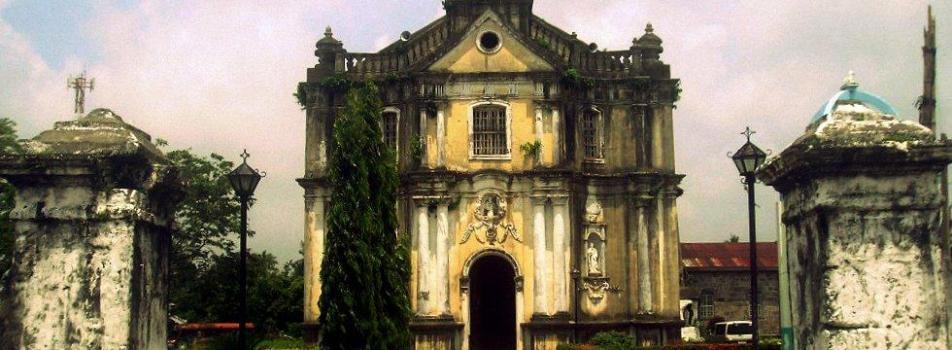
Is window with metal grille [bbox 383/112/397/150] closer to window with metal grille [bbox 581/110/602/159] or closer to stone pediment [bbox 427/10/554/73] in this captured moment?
stone pediment [bbox 427/10/554/73]

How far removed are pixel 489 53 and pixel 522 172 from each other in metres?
3.69

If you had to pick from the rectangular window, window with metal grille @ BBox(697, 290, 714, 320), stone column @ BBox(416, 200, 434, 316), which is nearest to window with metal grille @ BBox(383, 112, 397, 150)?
stone column @ BBox(416, 200, 434, 316)

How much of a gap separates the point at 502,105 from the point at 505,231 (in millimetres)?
3597

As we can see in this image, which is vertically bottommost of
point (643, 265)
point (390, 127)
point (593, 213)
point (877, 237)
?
point (877, 237)

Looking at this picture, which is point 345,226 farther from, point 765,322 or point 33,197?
point 765,322


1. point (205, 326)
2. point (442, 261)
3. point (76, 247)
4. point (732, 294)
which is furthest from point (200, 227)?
point (76, 247)

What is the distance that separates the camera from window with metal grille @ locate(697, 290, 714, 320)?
48188 mm

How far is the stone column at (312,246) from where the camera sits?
30.5m

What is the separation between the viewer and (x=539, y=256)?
96.0 ft

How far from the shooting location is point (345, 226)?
2062 cm

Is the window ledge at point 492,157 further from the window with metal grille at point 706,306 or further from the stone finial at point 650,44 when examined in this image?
the window with metal grille at point 706,306

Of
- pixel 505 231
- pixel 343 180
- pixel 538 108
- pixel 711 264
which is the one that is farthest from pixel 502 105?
pixel 711 264

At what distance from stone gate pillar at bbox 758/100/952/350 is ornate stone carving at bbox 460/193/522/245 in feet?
74.0

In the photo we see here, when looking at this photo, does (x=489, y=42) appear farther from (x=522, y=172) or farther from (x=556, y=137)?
(x=522, y=172)
